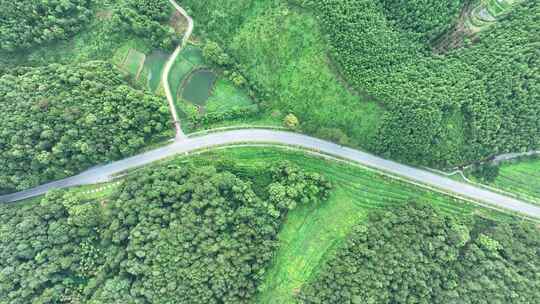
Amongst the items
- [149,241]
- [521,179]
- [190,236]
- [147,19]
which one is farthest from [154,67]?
[521,179]

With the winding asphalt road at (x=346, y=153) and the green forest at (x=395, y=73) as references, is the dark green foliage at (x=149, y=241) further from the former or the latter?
the green forest at (x=395, y=73)

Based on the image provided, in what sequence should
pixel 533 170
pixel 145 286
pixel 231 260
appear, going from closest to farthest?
pixel 145 286 → pixel 231 260 → pixel 533 170

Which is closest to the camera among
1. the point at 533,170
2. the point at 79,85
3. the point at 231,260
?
the point at 231,260

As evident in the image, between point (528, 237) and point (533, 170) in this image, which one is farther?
point (533, 170)

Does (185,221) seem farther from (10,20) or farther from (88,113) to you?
(10,20)

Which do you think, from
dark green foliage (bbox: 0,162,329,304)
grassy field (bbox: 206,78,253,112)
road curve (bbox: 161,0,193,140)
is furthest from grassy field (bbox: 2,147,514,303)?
grassy field (bbox: 206,78,253,112)

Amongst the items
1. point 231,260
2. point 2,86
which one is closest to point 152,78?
point 2,86
